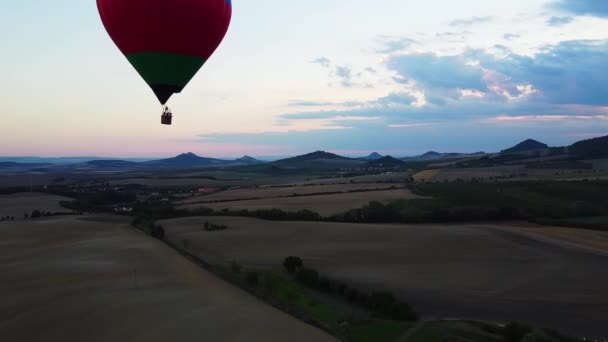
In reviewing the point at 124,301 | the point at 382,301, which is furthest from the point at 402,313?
the point at 124,301

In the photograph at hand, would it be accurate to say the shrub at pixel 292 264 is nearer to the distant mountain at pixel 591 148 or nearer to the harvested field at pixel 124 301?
the harvested field at pixel 124 301

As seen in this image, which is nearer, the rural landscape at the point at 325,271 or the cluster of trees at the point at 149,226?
the rural landscape at the point at 325,271

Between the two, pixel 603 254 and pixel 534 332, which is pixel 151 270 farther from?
pixel 603 254

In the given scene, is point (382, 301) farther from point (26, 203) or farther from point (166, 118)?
point (26, 203)

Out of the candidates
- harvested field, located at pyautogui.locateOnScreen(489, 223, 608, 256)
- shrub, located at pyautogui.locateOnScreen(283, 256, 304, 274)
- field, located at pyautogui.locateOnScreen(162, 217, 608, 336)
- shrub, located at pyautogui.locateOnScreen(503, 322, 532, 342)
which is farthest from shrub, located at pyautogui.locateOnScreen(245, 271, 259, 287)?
harvested field, located at pyautogui.locateOnScreen(489, 223, 608, 256)

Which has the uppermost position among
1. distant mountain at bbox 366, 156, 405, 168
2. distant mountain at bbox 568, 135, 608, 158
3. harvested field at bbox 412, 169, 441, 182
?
distant mountain at bbox 568, 135, 608, 158

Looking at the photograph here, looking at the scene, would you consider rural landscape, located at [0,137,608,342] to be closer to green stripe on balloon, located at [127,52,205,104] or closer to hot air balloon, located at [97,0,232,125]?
green stripe on balloon, located at [127,52,205,104]

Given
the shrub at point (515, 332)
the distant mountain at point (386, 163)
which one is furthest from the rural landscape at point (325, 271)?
the distant mountain at point (386, 163)
